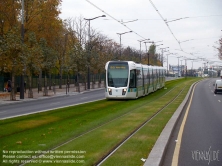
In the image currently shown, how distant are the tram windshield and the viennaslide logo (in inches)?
931

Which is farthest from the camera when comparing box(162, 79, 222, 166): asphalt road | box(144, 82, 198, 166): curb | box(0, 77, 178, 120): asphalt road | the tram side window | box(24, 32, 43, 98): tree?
box(24, 32, 43, 98): tree

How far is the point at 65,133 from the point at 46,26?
33394 millimetres

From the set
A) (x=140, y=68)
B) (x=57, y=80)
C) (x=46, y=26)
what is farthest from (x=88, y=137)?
(x=57, y=80)

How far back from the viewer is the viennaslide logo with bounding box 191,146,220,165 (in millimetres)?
9945

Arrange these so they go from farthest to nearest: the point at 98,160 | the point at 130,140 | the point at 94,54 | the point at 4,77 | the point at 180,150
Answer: the point at 94,54
the point at 4,77
the point at 130,140
the point at 180,150
the point at 98,160

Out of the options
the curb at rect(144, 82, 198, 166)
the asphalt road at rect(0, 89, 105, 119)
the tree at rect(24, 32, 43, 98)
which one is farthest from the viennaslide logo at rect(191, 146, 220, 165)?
the tree at rect(24, 32, 43, 98)

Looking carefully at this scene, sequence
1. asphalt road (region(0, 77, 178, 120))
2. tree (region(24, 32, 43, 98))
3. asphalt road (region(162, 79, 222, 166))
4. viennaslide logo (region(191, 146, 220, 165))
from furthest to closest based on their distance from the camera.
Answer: tree (region(24, 32, 43, 98))
asphalt road (region(0, 77, 178, 120))
viennaslide logo (region(191, 146, 220, 165))
asphalt road (region(162, 79, 222, 166))

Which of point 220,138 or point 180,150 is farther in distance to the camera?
point 220,138

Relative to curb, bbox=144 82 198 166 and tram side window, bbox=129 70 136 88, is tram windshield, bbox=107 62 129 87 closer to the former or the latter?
tram side window, bbox=129 70 136 88

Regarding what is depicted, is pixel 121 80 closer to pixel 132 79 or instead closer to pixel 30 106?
pixel 132 79

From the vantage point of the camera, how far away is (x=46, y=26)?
151 feet

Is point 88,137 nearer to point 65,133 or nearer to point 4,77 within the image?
point 65,133

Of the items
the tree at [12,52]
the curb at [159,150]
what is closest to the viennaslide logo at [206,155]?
the curb at [159,150]

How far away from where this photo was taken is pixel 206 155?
10438 mm
